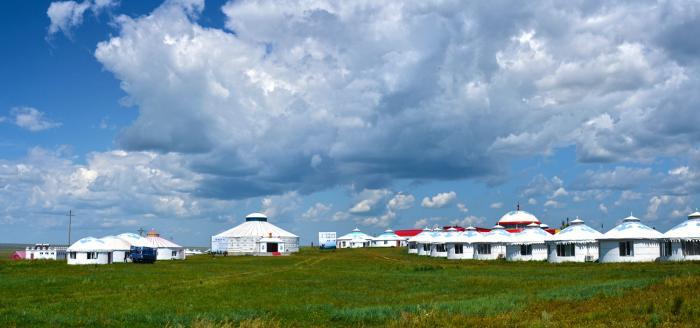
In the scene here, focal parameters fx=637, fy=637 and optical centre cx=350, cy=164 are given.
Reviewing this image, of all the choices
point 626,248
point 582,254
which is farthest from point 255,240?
point 626,248

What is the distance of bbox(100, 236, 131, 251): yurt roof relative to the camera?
109 metres

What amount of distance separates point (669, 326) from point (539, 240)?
226 feet

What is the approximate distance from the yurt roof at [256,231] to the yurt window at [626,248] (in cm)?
8750

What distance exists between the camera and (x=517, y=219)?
421 feet

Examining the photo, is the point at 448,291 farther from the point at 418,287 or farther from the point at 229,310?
the point at 229,310

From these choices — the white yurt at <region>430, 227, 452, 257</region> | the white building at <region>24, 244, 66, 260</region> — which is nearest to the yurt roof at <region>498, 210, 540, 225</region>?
the white yurt at <region>430, 227, 452, 257</region>

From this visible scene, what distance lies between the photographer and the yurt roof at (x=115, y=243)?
358 feet

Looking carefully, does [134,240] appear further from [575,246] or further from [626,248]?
[626,248]

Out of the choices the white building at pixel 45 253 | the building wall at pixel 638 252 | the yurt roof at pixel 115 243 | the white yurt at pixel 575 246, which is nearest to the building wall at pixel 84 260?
the yurt roof at pixel 115 243

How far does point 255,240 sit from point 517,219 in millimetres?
58562

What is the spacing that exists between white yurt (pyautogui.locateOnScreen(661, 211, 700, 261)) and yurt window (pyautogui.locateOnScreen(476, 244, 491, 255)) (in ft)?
97.9

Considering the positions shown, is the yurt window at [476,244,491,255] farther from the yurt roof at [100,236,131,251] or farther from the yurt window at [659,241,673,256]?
the yurt roof at [100,236,131,251]

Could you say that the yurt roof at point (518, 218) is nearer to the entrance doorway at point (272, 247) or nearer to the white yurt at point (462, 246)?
the white yurt at point (462, 246)

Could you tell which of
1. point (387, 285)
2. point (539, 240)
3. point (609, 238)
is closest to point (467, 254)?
point (539, 240)
